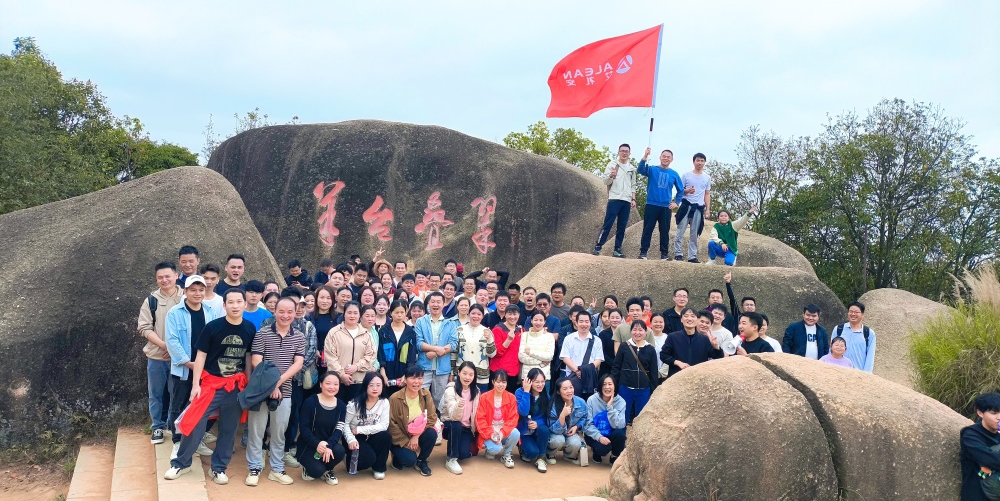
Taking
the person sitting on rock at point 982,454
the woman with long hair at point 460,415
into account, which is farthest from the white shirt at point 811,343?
the woman with long hair at point 460,415

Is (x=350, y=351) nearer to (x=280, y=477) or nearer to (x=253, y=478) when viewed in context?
(x=280, y=477)

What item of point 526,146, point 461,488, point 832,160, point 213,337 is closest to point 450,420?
point 461,488

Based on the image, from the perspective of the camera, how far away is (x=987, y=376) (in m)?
6.83

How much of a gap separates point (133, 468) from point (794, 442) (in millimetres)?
4979

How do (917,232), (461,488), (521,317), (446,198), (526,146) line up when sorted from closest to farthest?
(461,488) < (521,317) < (446,198) < (917,232) < (526,146)

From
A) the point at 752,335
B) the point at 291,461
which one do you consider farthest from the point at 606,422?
the point at 291,461

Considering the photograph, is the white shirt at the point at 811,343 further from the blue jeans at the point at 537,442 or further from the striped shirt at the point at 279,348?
the striped shirt at the point at 279,348

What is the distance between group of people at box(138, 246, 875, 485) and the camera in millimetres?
5504

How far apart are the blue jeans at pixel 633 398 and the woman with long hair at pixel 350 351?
244 centimetres

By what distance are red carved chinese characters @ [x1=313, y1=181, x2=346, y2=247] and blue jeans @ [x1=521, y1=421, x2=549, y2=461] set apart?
7.54 m

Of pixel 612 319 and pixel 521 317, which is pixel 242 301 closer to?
pixel 521 317

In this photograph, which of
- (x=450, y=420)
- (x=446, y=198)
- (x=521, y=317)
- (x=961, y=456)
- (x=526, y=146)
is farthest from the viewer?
(x=526, y=146)

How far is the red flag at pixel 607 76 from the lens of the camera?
32.2 ft

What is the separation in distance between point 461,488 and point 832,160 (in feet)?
42.9
